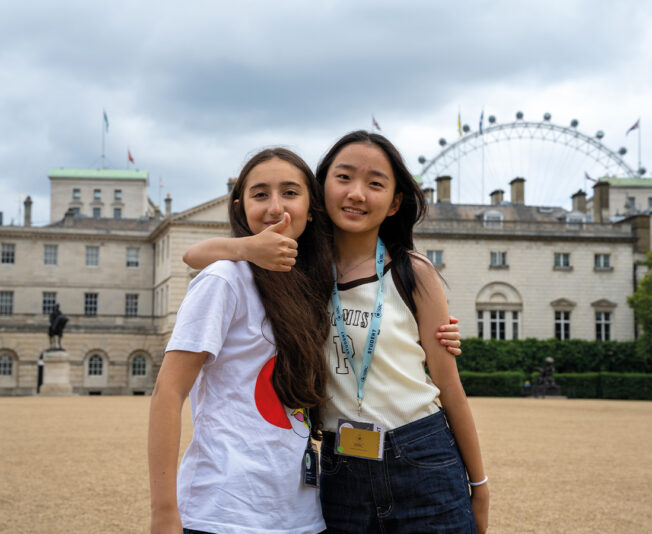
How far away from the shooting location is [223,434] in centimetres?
242

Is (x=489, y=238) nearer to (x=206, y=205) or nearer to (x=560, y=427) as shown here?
(x=206, y=205)

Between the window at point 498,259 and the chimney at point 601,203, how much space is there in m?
7.61

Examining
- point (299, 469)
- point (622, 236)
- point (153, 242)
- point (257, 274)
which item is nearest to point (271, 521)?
point (299, 469)

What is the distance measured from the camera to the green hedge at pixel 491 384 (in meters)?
37.7

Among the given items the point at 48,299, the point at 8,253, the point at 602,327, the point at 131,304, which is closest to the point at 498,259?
the point at 602,327

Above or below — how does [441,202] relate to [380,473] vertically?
above

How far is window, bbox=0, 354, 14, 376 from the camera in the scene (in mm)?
45812

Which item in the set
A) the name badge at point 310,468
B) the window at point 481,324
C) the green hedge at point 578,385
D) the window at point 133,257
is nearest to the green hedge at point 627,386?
the green hedge at point 578,385

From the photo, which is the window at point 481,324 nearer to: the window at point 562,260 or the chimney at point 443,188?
the window at point 562,260

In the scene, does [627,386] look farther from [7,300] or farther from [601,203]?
[7,300]

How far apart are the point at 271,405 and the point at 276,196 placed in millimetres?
710

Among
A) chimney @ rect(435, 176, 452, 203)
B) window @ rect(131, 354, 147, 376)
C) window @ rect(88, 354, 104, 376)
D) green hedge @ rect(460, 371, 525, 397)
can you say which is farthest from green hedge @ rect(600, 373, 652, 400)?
window @ rect(88, 354, 104, 376)

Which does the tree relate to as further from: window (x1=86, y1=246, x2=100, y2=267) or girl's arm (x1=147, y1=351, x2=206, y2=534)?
girl's arm (x1=147, y1=351, x2=206, y2=534)

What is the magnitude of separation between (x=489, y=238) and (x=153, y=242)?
22.9 metres
